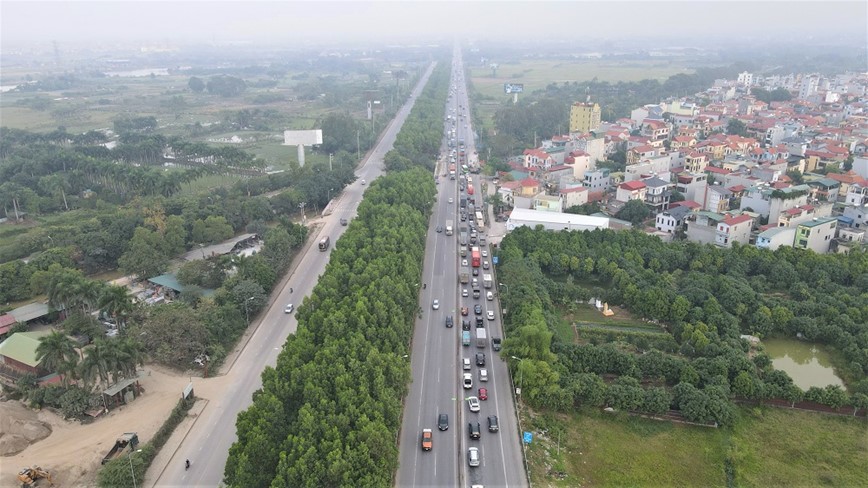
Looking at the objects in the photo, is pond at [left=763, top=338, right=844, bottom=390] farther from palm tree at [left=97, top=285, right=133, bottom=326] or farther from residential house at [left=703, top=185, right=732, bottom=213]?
palm tree at [left=97, top=285, right=133, bottom=326]

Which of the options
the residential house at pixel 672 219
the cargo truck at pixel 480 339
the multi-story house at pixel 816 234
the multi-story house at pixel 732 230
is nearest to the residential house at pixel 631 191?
the residential house at pixel 672 219

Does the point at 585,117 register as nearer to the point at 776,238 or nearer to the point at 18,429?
the point at 776,238

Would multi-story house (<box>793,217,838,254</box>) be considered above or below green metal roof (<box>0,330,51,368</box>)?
above

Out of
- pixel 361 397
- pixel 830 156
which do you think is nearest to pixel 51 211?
pixel 361 397

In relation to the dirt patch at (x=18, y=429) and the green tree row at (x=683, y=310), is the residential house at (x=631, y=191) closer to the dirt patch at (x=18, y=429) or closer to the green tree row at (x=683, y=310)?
the green tree row at (x=683, y=310)

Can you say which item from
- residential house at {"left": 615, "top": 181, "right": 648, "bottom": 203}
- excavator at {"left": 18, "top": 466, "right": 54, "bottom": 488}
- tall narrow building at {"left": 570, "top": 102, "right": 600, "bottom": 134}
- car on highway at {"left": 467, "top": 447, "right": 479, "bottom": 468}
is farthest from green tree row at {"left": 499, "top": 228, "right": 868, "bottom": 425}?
tall narrow building at {"left": 570, "top": 102, "right": 600, "bottom": 134}

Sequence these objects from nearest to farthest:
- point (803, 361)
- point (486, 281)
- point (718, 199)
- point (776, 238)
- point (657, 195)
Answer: point (803, 361) → point (486, 281) → point (776, 238) → point (718, 199) → point (657, 195)

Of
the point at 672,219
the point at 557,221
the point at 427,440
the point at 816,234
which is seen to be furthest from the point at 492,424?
the point at 816,234

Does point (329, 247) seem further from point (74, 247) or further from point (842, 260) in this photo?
point (842, 260)
